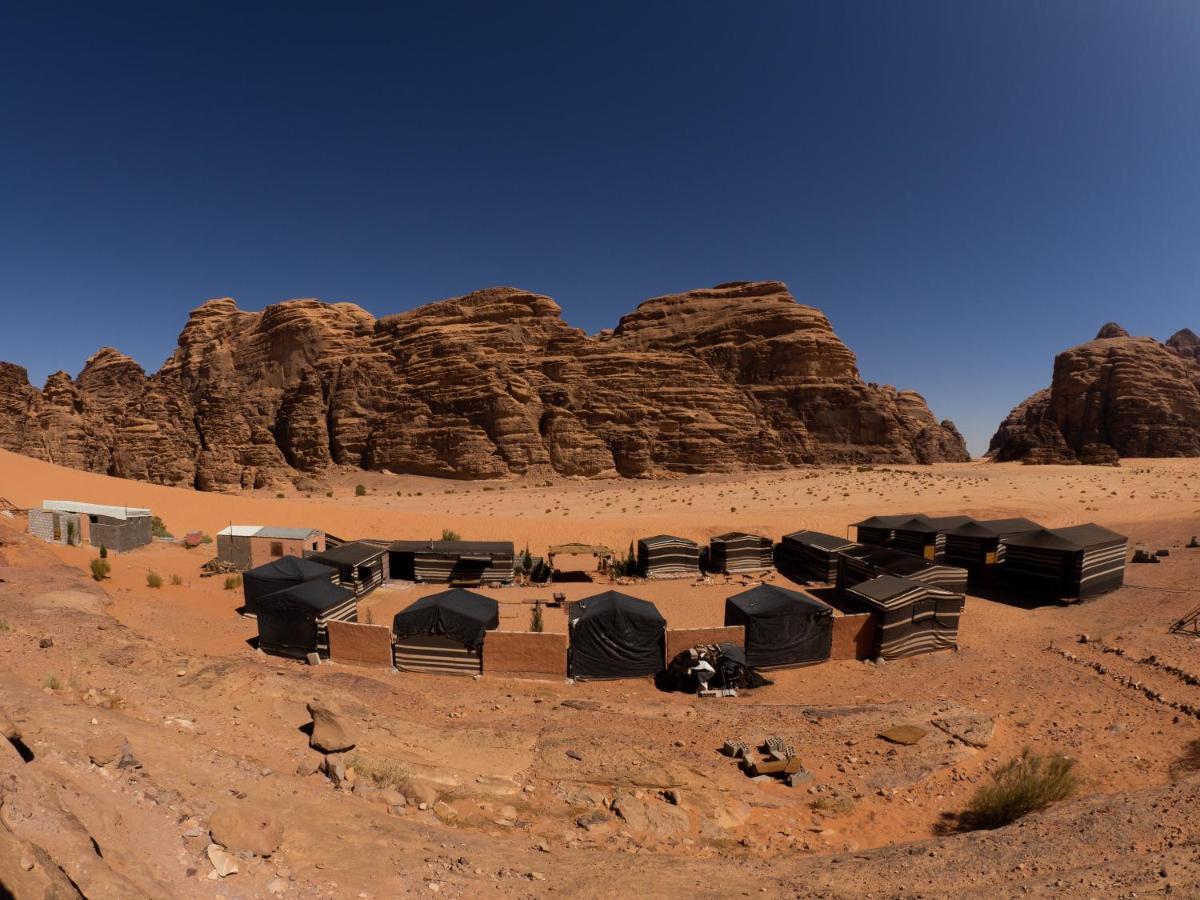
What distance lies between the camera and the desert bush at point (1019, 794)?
23.3ft

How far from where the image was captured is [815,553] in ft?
71.9

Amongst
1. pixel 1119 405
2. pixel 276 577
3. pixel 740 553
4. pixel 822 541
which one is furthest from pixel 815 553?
pixel 1119 405

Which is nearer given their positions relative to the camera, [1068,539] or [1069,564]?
[1069,564]

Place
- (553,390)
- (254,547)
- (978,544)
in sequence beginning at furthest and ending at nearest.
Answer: (553,390) < (254,547) < (978,544)

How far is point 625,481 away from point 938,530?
42852 millimetres

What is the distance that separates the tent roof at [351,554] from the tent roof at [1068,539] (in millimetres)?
22399

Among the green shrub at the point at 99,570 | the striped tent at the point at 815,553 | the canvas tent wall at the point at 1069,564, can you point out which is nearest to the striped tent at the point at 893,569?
the striped tent at the point at 815,553

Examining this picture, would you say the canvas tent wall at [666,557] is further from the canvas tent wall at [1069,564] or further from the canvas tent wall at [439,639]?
the canvas tent wall at [1069,564]

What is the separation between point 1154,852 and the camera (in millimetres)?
5348

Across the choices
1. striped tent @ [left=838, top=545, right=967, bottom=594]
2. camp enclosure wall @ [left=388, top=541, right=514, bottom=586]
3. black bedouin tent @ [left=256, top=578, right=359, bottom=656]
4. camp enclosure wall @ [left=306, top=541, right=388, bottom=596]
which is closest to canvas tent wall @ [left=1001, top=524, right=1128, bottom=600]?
striped tent @ [left=838, top=545, right=967, bottom=594]

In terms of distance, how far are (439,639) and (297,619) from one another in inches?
144

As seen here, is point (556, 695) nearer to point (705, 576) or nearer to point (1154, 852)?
point (1154, 852)

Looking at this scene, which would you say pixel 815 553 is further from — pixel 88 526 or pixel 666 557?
pixel 88 526

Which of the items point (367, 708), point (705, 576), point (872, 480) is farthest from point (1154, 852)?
point (872, 480)
